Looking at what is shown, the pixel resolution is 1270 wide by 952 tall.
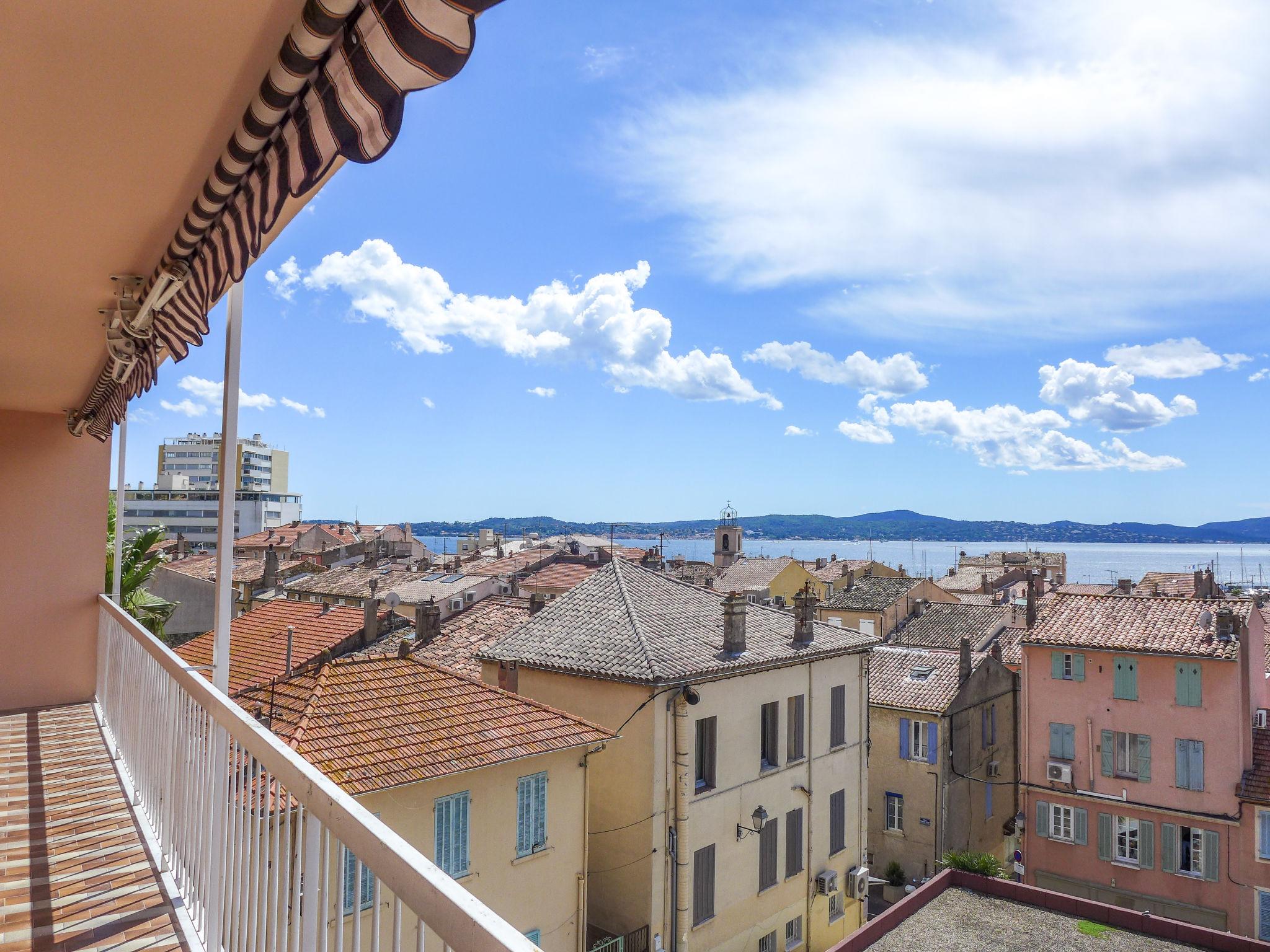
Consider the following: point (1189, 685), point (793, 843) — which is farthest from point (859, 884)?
point (1189, 685)

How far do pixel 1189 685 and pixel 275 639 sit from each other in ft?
65.6

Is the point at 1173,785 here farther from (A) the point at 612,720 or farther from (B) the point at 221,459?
(B) the point at 221,459

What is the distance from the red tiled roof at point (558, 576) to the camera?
4022cm

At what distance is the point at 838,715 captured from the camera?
56.3 feet

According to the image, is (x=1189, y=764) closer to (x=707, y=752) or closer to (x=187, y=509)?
(x=707, y=752)

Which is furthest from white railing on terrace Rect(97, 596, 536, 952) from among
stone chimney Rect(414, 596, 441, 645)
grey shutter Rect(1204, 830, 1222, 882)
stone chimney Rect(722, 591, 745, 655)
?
grey shutter Rect(1204, 830, 1222, 882)

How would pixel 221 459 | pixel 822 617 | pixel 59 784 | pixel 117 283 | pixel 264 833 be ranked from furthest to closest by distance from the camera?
pixel 822 617
pixel 59 784
pixel 117 283
pixel 221 459
pixel 264 833

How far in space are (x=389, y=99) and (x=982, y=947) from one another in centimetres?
1445

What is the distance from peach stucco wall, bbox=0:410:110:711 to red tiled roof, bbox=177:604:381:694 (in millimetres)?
6409

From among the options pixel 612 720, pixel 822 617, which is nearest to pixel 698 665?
pixel 612 720

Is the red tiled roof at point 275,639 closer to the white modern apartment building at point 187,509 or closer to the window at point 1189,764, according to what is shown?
the window at point 1189,764

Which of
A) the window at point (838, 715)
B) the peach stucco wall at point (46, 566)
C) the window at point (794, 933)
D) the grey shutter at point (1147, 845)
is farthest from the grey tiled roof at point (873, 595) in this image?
the peach stucco wall at point (46, 566)

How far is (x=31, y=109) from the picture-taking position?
2316 millimetres

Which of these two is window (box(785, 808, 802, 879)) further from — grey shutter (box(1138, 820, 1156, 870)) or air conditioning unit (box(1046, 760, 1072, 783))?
grey shutter (box(1138, 820, 1156, 870))
